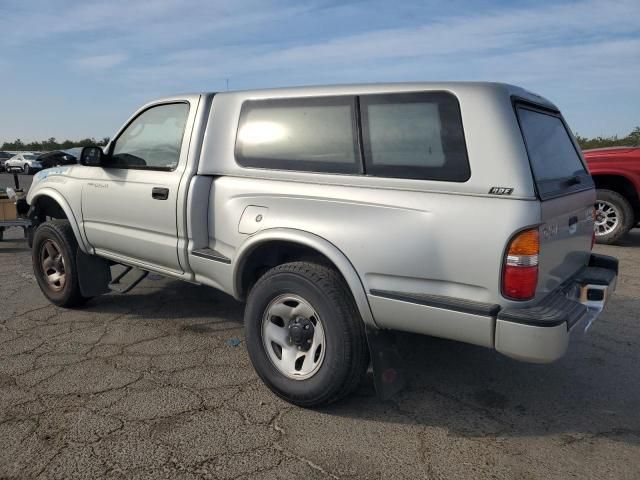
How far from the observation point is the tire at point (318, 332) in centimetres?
281

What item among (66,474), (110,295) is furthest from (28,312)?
(66,474)

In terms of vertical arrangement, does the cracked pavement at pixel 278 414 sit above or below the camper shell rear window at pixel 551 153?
below

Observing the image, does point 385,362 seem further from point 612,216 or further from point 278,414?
point 612,216

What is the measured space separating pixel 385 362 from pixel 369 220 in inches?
30.6

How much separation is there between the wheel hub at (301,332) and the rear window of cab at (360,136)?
863mm

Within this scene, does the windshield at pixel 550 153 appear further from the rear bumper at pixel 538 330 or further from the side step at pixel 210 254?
the side step at pixel 210 254

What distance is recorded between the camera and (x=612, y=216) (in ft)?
24.7

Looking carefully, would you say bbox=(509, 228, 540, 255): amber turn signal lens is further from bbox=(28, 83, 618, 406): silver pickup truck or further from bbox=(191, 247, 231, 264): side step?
bbox=(191, 247, 231, 264): side step

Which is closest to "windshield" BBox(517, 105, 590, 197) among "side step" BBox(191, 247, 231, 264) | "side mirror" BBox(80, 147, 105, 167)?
"side step" BBox(191, 247, 231, 264)

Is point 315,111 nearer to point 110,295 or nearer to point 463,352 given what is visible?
point 463,352

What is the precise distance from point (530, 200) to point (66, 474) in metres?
2.43

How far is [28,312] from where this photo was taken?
4785 mm

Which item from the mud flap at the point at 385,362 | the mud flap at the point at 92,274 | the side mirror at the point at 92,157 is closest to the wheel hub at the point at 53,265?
the mud flap at the point at 92,274

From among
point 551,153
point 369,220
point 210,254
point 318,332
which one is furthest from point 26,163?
point 551,153
